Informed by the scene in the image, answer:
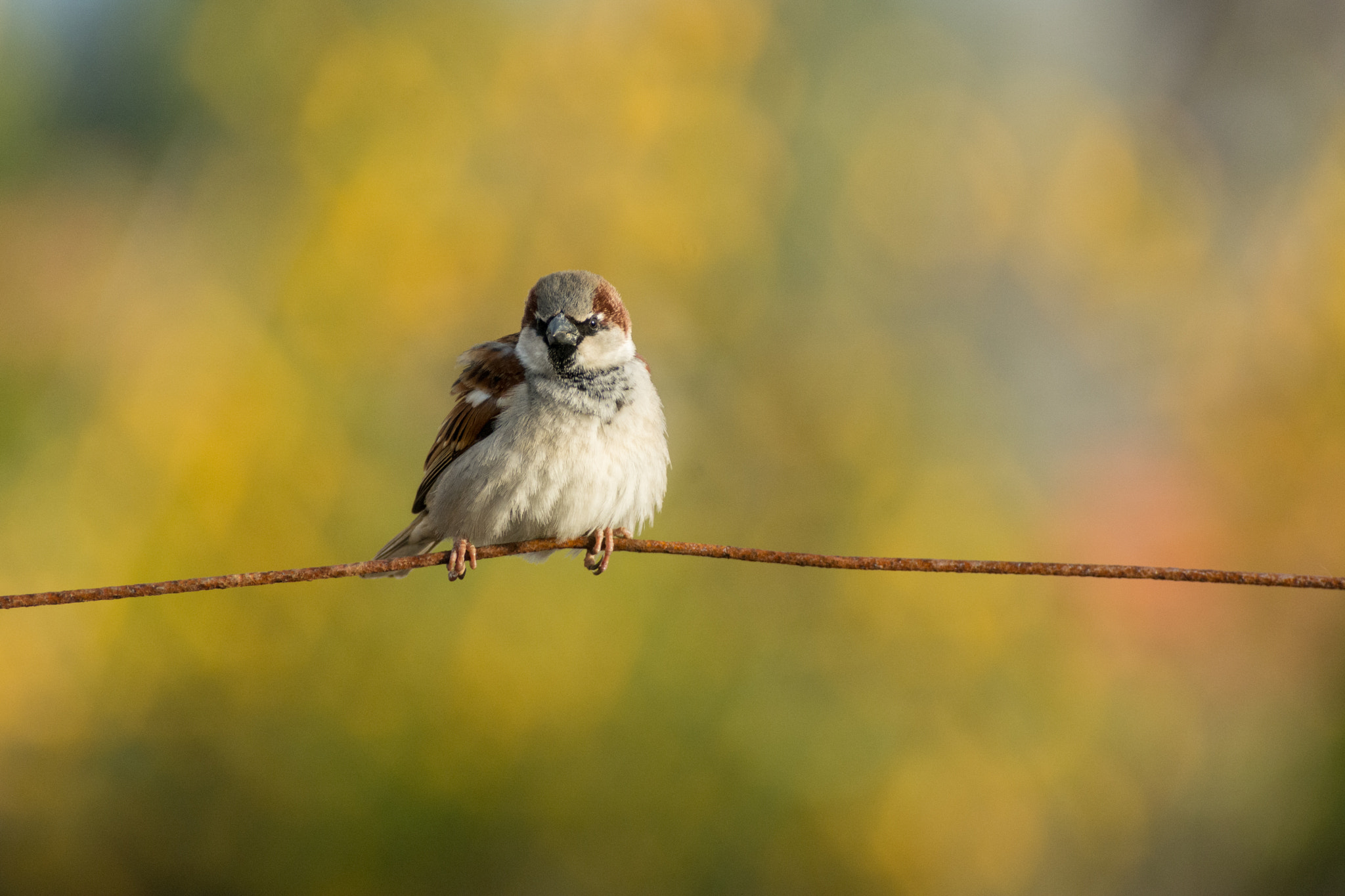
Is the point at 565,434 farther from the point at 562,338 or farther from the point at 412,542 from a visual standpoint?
the point at 412,542

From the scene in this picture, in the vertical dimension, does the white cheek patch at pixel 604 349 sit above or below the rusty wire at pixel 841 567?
above

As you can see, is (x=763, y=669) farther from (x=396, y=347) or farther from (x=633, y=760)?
(x=396, y=347)

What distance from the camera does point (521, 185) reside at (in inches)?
312

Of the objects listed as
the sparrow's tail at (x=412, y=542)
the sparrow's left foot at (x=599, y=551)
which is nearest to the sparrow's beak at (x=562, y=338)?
the sparrow's left foot at (x=599, y=551)

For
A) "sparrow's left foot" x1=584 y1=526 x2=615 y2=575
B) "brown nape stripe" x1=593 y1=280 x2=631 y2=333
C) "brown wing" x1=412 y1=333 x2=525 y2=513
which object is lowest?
"sparrow's left foot" x1=584 y1=526 x2=615 y2=575

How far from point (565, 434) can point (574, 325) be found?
21 cm

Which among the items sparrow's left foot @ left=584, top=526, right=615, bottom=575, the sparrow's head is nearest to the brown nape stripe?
the sparrow's head

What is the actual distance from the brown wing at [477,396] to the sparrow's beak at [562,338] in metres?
→ 0.13

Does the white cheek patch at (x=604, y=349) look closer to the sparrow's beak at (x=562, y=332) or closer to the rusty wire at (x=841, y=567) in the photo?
the sparrow's beak at (x=562, y=332)

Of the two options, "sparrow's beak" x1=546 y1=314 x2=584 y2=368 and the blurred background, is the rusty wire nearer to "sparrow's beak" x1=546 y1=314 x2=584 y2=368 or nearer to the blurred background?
"sparrow's beak" x1=546 y1=314 x2=584 y2=368

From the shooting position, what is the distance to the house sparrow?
6.94ft

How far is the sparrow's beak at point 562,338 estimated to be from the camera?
6.83ft

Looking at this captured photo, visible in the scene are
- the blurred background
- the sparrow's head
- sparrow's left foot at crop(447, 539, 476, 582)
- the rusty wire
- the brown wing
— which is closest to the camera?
the rusty wire

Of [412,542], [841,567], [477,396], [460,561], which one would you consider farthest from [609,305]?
[841,567]
